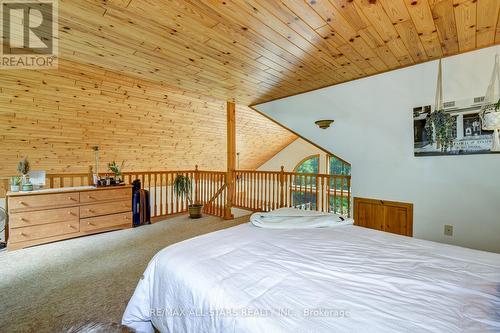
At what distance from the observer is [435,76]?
99.3 inches

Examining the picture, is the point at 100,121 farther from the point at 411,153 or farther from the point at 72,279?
Answer: the point at 411,153

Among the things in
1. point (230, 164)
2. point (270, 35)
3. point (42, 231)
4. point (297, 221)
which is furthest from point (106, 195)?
point (270, 35)

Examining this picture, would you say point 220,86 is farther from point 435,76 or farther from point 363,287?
point 363,287

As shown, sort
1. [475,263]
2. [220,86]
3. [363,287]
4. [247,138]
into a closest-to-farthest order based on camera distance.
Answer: [363,287] < [475,263] < [220,86] < [247,138]

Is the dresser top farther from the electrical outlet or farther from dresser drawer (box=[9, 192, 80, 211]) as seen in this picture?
the electrical outlet

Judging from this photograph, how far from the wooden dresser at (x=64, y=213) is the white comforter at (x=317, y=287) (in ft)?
8.75

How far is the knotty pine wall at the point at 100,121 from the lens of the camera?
10.4 feet

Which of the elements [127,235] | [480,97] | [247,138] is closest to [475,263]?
[480,97]

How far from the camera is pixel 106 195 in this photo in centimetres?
363

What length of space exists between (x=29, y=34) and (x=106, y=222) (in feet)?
8.66

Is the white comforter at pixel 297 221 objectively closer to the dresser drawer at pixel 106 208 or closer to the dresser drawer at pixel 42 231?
the dresser drawer at pixel 106 208

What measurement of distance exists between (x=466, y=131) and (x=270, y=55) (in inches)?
87.7

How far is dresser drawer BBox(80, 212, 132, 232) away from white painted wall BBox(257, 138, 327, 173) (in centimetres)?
591

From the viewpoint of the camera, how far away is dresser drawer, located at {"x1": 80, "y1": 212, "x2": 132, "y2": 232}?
3426mm
